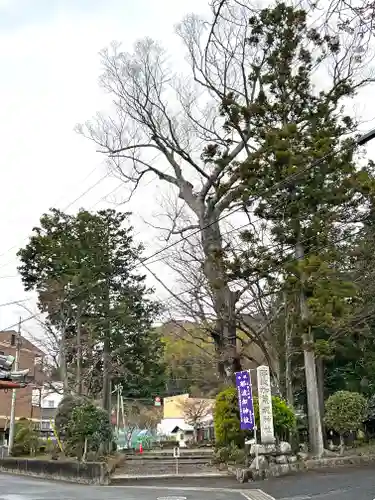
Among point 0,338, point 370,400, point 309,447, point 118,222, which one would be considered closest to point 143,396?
point 0,338

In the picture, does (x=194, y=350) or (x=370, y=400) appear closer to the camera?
(x=370, y=400)

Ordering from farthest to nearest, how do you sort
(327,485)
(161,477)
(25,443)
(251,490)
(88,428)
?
1. (25,443)
2. (88,428)
3. (161,477)
4. (251,490)
5. (327,485)

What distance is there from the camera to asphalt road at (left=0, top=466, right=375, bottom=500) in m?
10.2

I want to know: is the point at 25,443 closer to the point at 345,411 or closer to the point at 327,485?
the point at 345,411

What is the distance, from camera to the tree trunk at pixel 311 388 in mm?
16016

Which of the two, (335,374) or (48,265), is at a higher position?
(48,265)

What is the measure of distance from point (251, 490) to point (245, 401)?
3180mm

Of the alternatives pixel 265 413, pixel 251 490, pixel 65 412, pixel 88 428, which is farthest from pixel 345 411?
pixel 65 412

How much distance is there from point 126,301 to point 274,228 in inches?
513

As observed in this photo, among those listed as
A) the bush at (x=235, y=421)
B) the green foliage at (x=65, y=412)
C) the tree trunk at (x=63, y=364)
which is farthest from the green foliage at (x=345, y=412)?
the tree trunk at (x=63, y=364)

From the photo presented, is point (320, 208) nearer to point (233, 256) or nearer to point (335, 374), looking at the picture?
point (233, 256)

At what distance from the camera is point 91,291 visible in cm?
2688

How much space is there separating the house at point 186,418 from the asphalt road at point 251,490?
2701 cm

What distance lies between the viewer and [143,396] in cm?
4253
